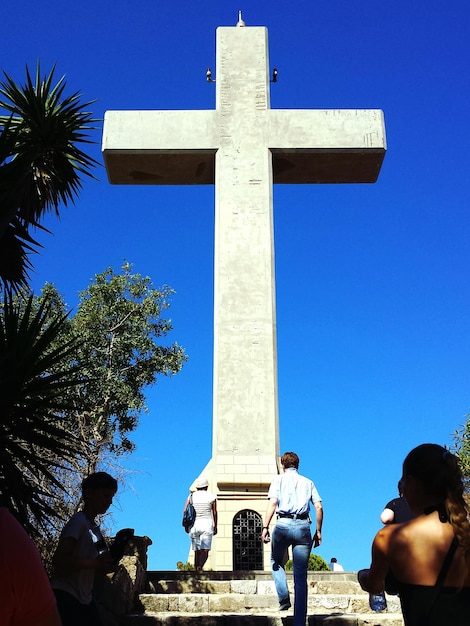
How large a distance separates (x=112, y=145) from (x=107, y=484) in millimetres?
10967

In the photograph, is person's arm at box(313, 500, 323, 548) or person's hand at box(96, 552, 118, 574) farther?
person's arm at box(313, 500, 323, 548)

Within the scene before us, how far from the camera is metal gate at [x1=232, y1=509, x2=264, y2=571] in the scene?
37.4 ft

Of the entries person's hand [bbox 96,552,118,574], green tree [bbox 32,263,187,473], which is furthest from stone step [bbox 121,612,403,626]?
green tree [bbox 32,263,187,473]

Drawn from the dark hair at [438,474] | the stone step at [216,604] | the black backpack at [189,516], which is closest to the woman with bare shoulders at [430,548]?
the dark hair at [438,474]

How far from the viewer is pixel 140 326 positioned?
797 inches

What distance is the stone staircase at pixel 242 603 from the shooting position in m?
6.45

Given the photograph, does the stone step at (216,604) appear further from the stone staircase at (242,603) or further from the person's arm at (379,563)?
the person's arm at (379,563)

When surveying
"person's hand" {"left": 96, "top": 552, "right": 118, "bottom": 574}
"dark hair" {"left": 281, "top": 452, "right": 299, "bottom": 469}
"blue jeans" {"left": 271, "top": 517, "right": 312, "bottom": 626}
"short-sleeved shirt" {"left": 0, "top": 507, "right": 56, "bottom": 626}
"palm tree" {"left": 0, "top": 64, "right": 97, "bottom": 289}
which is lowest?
"short-sleeved shirt" {"left": 0, "top": 507, "right": 56, "bottom": 626}

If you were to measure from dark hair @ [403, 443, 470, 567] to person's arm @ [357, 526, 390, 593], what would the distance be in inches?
8.2

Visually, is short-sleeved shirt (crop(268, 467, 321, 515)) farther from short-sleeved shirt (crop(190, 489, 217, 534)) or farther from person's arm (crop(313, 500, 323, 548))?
short-sleeved shirt (crop(190, 489, 217, 534))

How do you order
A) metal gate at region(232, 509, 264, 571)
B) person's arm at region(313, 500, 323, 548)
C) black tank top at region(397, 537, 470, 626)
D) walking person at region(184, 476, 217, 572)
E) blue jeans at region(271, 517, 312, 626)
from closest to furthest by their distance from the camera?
1. black tank top at region(397, 537, 470, 626)
2. blue jeans at region(271, 517, 312, 626)
3. person's arm at region(313, 500, 323, 548)
4. walking person at region(184, 476, 217, 572)
5. metal gate at region(232, 509, 264, 571)

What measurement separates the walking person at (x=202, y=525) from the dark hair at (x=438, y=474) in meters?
7.02

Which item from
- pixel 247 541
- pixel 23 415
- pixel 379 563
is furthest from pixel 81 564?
pixel 247 541

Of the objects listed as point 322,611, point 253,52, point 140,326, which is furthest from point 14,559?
point 140,326
